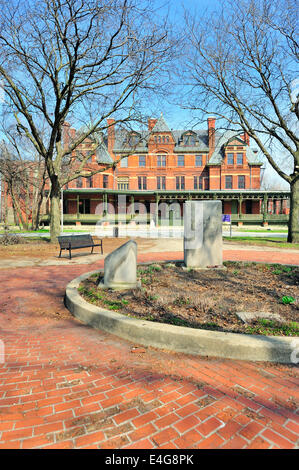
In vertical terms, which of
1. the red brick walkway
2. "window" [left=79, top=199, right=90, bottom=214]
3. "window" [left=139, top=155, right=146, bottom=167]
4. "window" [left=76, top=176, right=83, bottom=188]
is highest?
"window" [left=139, top=155, right=146, bottom=167]

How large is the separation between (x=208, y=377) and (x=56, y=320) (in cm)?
268

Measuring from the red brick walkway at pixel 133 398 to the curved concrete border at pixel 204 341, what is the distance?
0.34 feet

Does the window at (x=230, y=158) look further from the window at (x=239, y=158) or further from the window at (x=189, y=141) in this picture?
the window at (x=189, y=141)

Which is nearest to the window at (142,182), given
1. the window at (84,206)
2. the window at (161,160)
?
the window at (161,160)

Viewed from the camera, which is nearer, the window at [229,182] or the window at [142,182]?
the window at [229,182]

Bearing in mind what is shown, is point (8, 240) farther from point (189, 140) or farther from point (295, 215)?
point (189, 140)

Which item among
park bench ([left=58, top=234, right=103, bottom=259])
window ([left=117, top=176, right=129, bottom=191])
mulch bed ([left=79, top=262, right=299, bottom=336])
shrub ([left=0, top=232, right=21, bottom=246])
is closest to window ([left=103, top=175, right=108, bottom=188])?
A: window ([left=117, top=176, right=129, bottom=191])

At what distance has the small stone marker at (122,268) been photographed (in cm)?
546

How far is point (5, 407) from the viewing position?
2.27 metres

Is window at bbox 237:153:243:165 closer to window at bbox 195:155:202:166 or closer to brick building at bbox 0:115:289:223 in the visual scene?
brick building at bbox 0:115:289:223

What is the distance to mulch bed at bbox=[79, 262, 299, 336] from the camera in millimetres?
3865

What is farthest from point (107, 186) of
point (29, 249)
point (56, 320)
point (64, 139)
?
point (56, 320)

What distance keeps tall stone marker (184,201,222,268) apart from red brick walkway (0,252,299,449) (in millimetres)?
3943

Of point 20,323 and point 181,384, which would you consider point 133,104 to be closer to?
point 20,323
